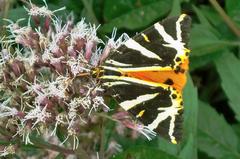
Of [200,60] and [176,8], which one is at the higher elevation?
[176,8]

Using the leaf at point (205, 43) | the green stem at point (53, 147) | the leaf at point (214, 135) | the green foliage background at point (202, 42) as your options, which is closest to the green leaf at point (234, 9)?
the green foliage background at point (202, 42)

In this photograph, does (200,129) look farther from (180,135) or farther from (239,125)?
(180,135)

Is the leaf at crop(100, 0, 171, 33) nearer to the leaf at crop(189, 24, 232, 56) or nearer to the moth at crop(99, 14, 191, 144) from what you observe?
the leaf at crop(189, 24, 232, 56)

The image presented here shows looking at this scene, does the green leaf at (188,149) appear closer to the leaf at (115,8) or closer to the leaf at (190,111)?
the leaf at (190,111)

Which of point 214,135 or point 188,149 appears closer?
point 188,149

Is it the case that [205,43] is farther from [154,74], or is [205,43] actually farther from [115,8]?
[154,74]

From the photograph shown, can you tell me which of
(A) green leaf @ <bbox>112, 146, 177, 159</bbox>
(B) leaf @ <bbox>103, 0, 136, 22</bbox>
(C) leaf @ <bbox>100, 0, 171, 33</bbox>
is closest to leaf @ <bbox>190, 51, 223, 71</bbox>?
(C) leaf @ <bbox>100, 0, 171, 33</bbox>

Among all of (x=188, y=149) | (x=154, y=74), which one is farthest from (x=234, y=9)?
(x=154, y=74)
